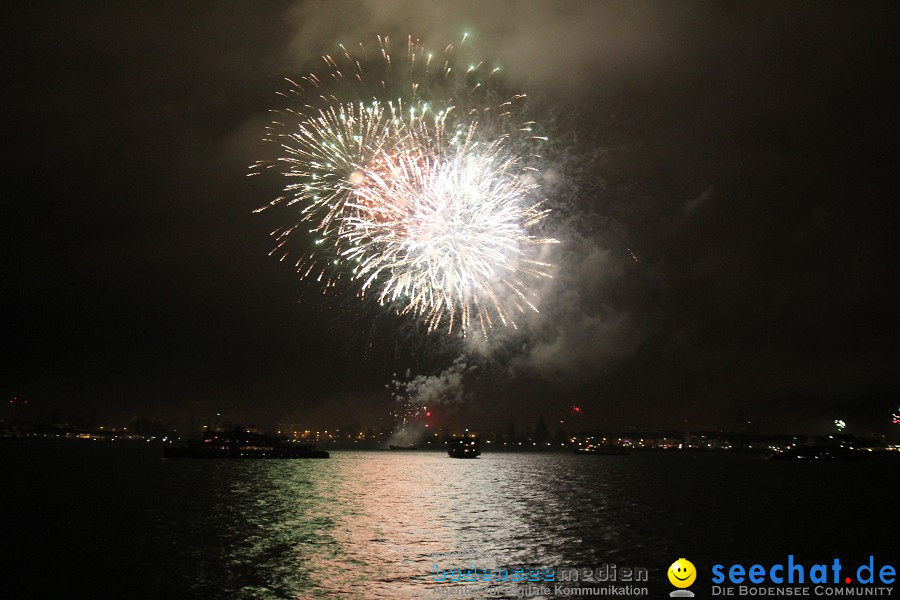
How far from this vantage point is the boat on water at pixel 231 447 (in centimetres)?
14975

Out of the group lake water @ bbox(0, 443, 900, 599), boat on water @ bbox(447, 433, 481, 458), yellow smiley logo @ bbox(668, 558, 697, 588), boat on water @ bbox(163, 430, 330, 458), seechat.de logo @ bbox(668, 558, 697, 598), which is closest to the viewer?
seechat.de logo @ bbox(668, 558, 697, 598)

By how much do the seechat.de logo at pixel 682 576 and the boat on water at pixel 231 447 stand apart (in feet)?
445

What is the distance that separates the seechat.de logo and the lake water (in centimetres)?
50

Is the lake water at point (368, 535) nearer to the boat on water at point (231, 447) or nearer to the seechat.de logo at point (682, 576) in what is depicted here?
the seechat.de logo at point (682, 576)

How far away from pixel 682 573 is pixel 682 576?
43cm

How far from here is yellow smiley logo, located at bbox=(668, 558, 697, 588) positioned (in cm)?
2856

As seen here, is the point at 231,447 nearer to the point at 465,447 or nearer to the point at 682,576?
the point at 465,447

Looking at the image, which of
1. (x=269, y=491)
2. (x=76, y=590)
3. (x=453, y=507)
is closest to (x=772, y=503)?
(x=453, y=507)

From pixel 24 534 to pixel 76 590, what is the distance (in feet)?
53.2

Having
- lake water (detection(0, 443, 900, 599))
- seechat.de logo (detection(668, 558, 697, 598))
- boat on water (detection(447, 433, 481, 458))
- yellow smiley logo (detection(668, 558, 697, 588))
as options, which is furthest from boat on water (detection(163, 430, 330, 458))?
yellow smiley logo (detection(668, 558, 697, 588))

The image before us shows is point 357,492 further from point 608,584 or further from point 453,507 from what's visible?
point 608,584

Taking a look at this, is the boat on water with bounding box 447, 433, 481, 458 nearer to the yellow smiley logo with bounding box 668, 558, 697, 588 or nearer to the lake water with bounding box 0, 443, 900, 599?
the lake water with bounding box 0, 443, 900, 599

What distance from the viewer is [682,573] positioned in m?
30.0

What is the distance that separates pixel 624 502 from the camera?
207ft
